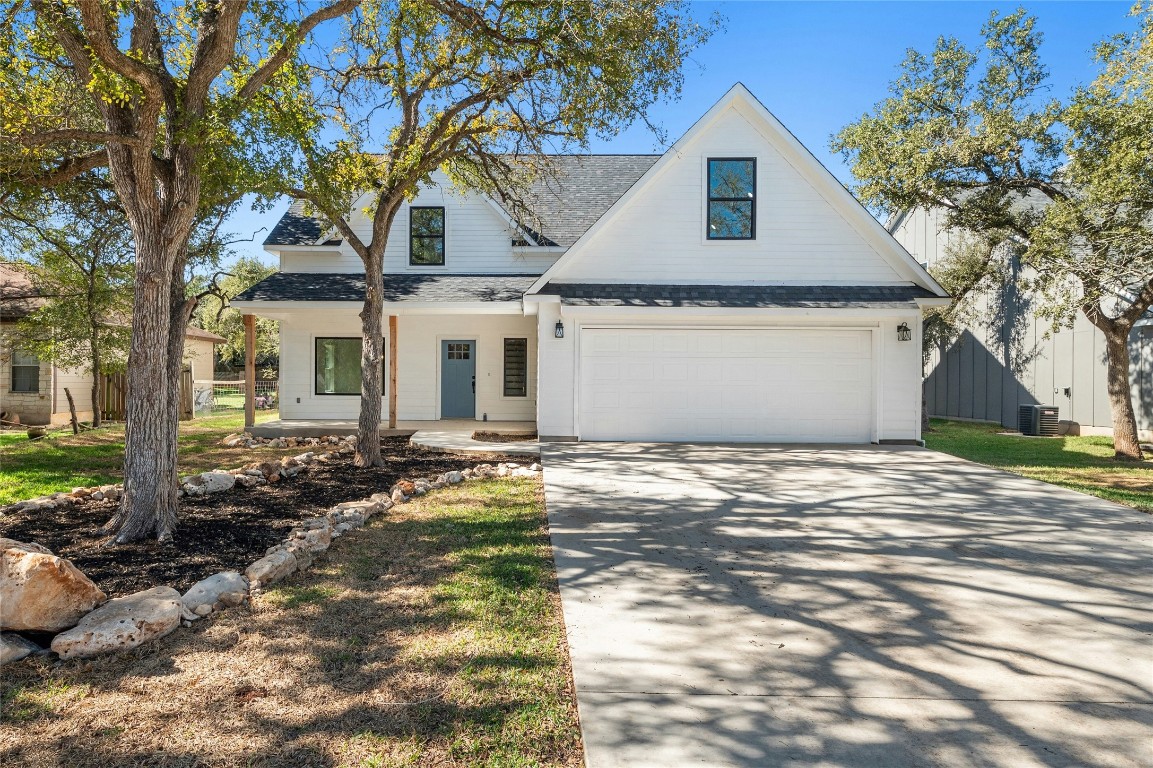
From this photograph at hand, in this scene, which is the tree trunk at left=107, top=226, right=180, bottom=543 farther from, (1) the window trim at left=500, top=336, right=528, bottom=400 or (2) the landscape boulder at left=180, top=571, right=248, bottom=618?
(1) the window trim at left=500, top=336, right=528, bottom=400

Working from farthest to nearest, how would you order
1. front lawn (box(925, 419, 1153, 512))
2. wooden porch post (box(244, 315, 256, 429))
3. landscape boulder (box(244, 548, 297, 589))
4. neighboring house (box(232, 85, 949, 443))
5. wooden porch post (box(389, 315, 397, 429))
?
1. wooden porch post (box(244, 315, 256, 429))
2. wooden porch post (box(389, 315, 397, 429))
3. neighboring house (box(232, 85, 949, 443))
4. front lawn (box(925, 419, 1153, 512))
5. landscape boulder (box(244, 548, 297, 589))

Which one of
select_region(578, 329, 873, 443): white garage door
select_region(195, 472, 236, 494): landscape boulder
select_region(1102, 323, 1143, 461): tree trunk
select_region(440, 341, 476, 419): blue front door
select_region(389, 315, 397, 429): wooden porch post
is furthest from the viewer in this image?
select_region(440, 341, 476, 419): blue front door

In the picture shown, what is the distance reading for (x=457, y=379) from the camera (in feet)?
51.8

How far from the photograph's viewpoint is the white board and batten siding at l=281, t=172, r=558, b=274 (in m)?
15.5

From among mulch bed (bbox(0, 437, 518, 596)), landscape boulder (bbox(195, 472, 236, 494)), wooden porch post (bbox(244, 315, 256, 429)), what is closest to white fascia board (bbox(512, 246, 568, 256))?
wooden porch post (bbox(244, 315, 256, 429))

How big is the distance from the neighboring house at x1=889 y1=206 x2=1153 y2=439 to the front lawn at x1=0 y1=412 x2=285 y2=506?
14.8 meters

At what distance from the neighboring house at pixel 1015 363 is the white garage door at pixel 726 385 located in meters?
4.06

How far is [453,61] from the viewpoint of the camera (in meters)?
8.99

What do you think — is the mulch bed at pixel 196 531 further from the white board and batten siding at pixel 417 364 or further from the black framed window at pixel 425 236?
the black framed window at pixel 425 236

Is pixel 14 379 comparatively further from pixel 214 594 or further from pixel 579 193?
pixel 214 594

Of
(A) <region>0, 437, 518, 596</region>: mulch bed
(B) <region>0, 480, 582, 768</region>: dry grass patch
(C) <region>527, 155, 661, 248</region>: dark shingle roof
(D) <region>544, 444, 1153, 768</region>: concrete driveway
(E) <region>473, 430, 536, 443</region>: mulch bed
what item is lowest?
(D) <region>544, 444, 1153, 768</region>: concrete driveway

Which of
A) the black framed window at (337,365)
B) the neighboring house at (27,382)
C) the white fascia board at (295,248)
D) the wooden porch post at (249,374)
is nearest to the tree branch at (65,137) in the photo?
the wooden porch post at (249,374)

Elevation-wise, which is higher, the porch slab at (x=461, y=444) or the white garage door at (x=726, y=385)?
the white garage door at (x=726, y=385)

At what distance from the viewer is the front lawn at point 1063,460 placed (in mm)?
8711
